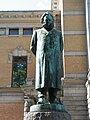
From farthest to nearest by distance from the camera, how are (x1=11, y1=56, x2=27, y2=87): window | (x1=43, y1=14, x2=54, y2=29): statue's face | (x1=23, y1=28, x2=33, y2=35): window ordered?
(x1=23, y1=28, x2=33, y2=35): window, (x1=11, y1=56, x2=27, y2=87): window, (x1=43, y1=14, x2=54, y2=29): statue's face

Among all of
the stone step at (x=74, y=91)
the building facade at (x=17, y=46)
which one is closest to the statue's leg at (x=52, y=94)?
the stone step at (x=74, y=91)

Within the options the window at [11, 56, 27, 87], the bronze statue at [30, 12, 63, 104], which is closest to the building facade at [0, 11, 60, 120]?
the window at [11, 56, 27, 87]

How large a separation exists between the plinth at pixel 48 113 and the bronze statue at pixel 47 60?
208 millimetres

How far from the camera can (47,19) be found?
6.93 metres

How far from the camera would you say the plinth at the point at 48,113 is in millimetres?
6117

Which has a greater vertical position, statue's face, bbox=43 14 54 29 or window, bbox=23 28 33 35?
window, bbox=23 28 33 35

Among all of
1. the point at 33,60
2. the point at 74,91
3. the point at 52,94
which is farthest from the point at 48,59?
the point at 33,60

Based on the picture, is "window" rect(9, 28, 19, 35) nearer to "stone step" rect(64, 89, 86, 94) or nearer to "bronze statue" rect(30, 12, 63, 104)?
"stone step" rect(64, 89, 86, 94)

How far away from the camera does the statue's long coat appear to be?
6.57 metres

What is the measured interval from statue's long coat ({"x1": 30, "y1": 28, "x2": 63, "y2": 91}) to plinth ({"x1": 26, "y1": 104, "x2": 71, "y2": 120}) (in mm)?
456

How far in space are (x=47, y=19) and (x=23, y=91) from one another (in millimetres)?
13433

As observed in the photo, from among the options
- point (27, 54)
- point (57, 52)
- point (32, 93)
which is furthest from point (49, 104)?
point (27, 54)

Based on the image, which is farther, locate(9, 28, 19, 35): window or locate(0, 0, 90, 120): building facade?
locate(9, 28, 19, 35): window

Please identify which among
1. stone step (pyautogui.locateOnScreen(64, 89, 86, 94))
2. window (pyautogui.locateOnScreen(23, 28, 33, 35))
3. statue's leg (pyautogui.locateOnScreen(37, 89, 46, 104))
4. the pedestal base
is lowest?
stone step (pyautogui.locateOnScreen(64, 89, 86, 94))
